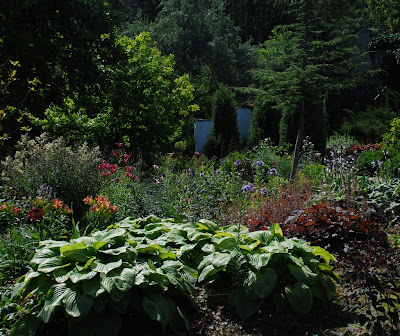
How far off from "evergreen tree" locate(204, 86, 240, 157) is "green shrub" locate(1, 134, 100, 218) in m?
8.34

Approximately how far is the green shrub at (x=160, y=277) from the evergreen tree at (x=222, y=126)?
1057 cm

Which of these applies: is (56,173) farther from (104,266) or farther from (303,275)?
(303,275)

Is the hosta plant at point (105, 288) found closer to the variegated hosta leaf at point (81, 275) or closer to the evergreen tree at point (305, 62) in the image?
the variegated hosta leaf at point (81, 275)

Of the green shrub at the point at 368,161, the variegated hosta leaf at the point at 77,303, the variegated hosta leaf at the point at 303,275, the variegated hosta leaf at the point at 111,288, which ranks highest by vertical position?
the variegated hosta leaf at the point at 111,288

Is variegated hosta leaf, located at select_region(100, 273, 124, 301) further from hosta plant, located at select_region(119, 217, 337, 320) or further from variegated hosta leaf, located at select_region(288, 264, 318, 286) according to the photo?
variegated hosta leaf, located at select_region(288, 264, 318, 286)

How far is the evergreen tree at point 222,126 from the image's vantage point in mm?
14070

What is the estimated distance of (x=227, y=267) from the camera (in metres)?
3.32

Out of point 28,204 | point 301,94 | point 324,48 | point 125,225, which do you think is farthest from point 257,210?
point 324,48

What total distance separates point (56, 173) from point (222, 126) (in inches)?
358

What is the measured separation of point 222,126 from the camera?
14.2m

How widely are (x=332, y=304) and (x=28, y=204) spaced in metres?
3.51

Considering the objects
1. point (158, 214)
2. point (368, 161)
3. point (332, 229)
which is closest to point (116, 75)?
point (158, 214)

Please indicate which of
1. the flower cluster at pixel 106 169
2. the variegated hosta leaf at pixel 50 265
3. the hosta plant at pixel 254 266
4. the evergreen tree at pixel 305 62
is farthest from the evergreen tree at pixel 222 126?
the variegated hosta leaf at pixel 50 265

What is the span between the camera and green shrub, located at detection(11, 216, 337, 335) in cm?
267
